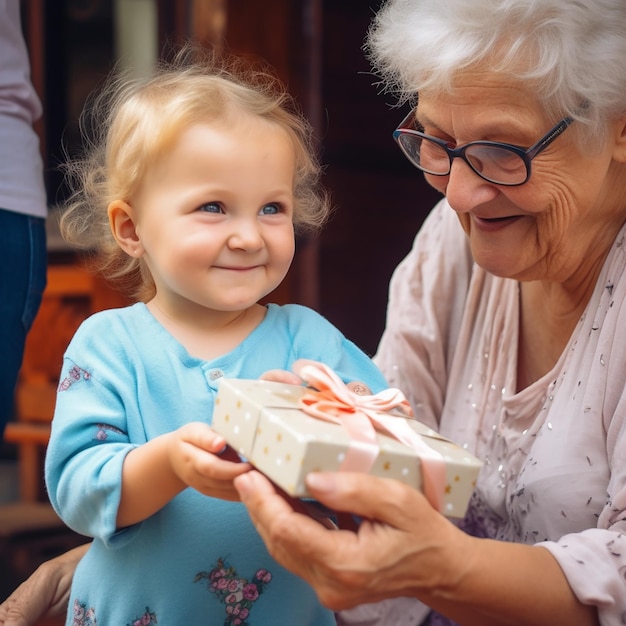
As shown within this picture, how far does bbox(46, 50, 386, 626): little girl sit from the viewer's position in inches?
56.6

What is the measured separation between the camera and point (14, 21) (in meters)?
2.21

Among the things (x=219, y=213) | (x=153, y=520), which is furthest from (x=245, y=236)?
(x=153, y=520)

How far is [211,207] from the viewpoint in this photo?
1510 mm

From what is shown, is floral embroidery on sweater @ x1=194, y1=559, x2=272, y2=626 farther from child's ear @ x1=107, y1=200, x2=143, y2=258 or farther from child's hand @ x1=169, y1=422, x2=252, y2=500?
child's ear @ x1=107, y1=200, x2=143, y2=258

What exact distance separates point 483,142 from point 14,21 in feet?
3.75

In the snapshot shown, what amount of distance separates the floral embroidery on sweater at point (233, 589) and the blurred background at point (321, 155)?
2551 mm

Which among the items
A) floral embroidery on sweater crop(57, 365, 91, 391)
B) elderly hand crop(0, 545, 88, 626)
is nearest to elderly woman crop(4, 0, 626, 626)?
floral embroidery on sweater crop(57, 365, 91, 391)

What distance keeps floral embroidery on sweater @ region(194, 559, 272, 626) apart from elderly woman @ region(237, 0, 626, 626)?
0.73ft

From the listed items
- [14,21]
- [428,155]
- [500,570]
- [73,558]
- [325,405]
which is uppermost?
[14,21]

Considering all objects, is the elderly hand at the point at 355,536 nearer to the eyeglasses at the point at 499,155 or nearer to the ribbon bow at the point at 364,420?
the ribbon bow at the point at 364,420

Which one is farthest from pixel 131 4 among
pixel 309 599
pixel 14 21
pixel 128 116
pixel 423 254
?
pixel 309 599

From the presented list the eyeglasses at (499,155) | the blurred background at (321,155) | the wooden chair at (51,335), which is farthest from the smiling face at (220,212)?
the wooden chair at (51,335)

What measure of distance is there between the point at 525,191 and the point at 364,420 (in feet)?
2.13

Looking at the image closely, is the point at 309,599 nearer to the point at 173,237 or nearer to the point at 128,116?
the point at 173,237
